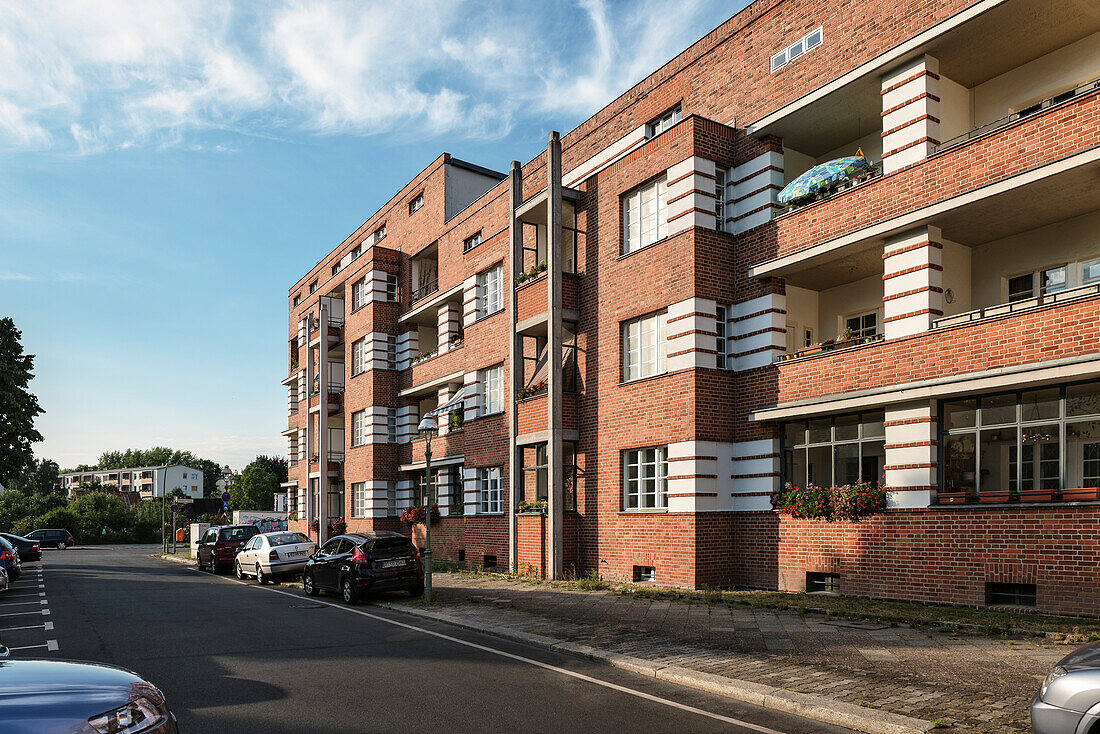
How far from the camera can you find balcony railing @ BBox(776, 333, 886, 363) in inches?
671

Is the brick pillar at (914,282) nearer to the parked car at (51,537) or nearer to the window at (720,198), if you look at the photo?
the window at (720,198)

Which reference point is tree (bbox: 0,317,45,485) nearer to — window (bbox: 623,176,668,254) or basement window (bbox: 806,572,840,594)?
window (bbox: 623,176,668,254)

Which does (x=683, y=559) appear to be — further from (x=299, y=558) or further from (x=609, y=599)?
(x=299, y=558)

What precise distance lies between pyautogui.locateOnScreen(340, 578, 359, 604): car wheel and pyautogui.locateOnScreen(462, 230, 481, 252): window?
47.3 feet

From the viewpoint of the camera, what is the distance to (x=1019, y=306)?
1431 centimetres

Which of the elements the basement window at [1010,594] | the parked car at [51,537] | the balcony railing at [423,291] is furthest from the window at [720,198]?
the parked car at [51,537]

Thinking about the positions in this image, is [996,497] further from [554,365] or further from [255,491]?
[255,491]

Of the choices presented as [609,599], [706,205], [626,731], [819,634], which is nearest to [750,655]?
[819,634]

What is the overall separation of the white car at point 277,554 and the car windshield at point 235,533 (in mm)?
5650

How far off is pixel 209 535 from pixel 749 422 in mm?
24540

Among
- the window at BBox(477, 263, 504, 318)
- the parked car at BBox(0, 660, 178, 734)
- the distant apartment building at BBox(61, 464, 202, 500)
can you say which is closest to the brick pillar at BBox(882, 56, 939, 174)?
the window at BBox(477, 263, 504, 318)

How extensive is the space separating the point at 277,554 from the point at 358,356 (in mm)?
15113

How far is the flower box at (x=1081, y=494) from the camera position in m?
13.0

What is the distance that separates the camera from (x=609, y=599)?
57.3 feet
